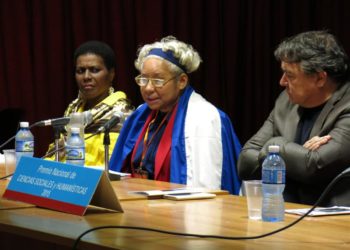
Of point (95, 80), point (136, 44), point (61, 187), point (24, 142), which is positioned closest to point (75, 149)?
point (24, 142)

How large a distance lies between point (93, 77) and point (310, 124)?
189 cm

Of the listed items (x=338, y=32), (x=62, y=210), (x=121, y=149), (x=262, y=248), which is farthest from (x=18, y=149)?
(x=338, y=32)

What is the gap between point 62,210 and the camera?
2.43 m

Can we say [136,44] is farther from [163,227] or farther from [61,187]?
[163,227]

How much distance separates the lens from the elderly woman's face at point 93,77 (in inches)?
192

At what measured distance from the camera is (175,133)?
3.78 metres

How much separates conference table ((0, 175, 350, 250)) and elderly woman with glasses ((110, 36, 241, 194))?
872mm

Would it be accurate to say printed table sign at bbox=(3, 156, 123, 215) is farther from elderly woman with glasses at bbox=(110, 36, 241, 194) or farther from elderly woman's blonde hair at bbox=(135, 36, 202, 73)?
elderly woman's blonde hair at bbox=(135, 36, 202, 73)

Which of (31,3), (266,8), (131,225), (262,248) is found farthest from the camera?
(31,3)

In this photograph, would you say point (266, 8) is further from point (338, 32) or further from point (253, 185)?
point (253, 185)

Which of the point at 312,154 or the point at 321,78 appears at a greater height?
the point at 321,78

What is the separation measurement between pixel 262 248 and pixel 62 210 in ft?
2.58

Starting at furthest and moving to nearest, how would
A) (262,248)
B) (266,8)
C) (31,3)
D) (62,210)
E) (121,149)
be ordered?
(31,3), (266,8), (121,149), (62,210), (262,248)

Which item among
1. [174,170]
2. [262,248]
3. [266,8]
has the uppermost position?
[266,8]
